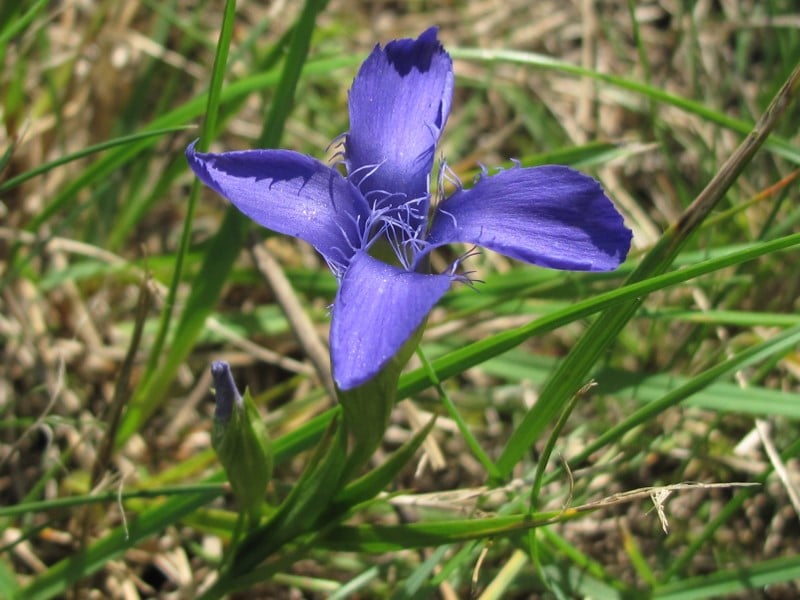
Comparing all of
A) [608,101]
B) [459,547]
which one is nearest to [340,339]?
[459,547]

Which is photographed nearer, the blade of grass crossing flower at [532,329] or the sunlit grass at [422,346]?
the blade of grass crossing flower at [532,329]

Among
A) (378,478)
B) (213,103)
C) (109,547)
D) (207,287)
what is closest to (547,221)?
(378,478)

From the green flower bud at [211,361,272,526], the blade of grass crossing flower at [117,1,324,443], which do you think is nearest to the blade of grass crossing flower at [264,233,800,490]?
the green flower bud at [211,361,272,526]

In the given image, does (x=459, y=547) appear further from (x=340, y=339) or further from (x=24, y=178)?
(x=24, y=178)

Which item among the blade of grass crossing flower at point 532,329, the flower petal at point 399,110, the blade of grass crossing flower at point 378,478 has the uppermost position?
the flower petal at point 399,110

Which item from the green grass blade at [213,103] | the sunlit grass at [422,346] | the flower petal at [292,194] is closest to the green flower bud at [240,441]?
the sunlit grass at [422,346]

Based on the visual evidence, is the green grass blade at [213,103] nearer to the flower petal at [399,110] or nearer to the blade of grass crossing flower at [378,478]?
the flower petal at [399,110]

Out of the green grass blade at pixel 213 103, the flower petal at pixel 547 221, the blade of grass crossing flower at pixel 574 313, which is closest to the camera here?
the flower petal at pixel 547 221

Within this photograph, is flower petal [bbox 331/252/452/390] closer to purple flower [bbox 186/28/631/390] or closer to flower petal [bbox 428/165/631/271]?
purple flower [bbox 186/28/631/390]
